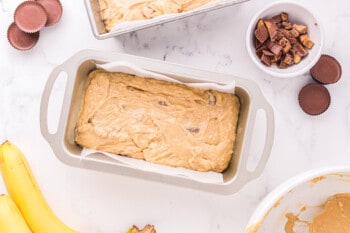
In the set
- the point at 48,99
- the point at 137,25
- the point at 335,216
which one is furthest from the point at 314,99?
the point at 48,99

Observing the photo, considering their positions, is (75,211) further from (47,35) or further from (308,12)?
(308,12)

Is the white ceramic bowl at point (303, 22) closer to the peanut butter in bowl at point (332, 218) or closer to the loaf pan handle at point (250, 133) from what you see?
the loaf pan handle at point (250, 133)

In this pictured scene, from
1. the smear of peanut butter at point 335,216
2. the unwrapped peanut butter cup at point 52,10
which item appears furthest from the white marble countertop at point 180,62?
the smear of peanut butter at point 335,216

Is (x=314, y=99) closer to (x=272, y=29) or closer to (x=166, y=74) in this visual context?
(x=272, y=29)

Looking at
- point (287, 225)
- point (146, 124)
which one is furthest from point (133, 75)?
point (287, 225)

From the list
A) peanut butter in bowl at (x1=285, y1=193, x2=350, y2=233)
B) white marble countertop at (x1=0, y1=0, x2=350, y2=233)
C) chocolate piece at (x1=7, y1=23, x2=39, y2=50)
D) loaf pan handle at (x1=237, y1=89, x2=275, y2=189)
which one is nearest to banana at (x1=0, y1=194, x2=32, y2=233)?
white marble countertop at (x1=0, y1=0, x2=350, y2=233)

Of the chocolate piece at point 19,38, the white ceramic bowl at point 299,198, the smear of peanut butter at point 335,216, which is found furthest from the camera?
the chocolate piece at point 19,38
